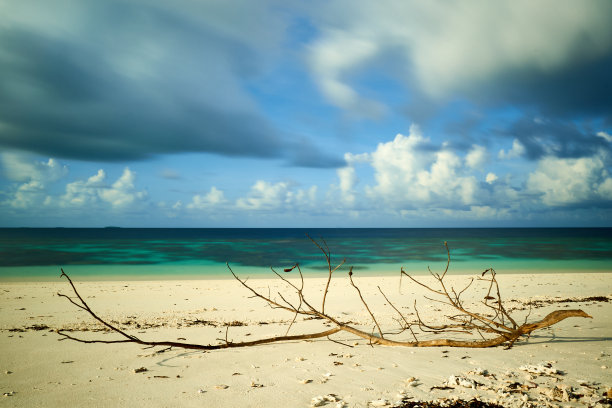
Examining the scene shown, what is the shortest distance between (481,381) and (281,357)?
2203 millimetres

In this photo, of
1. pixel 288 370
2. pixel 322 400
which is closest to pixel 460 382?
pixel 322 400

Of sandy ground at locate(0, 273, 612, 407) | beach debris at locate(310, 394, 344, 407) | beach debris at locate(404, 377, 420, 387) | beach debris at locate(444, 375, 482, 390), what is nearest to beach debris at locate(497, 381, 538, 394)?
sandy ground at locate(0, 273, 612, 407)

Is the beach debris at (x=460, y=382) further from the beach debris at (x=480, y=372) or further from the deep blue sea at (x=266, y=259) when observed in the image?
the deep blue sea at (x=266, y=259)

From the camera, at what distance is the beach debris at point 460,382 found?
3.04 meters

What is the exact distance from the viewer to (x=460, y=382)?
3088mm

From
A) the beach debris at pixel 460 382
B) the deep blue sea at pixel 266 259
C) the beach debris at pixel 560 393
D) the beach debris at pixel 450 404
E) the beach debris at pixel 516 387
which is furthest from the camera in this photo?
the deep blue sea at pixel 266 259

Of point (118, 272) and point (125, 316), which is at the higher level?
point (125, 316)

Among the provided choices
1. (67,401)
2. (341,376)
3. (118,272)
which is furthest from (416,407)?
(118,272)

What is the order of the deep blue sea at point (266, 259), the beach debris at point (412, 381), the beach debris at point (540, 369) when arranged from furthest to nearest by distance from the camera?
the deep blue sea at point (266, 259), the beach debris at point (540, 369), the beach debris at point (412, 381)

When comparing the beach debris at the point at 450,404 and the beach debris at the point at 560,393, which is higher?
the beach debris at the point at 560,393

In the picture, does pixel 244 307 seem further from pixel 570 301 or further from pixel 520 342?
pixel 570 301

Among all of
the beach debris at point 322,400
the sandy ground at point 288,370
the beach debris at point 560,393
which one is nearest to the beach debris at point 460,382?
the sandy ground at point 288,370

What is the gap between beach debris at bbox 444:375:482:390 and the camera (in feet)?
9.96

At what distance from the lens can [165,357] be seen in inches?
162
